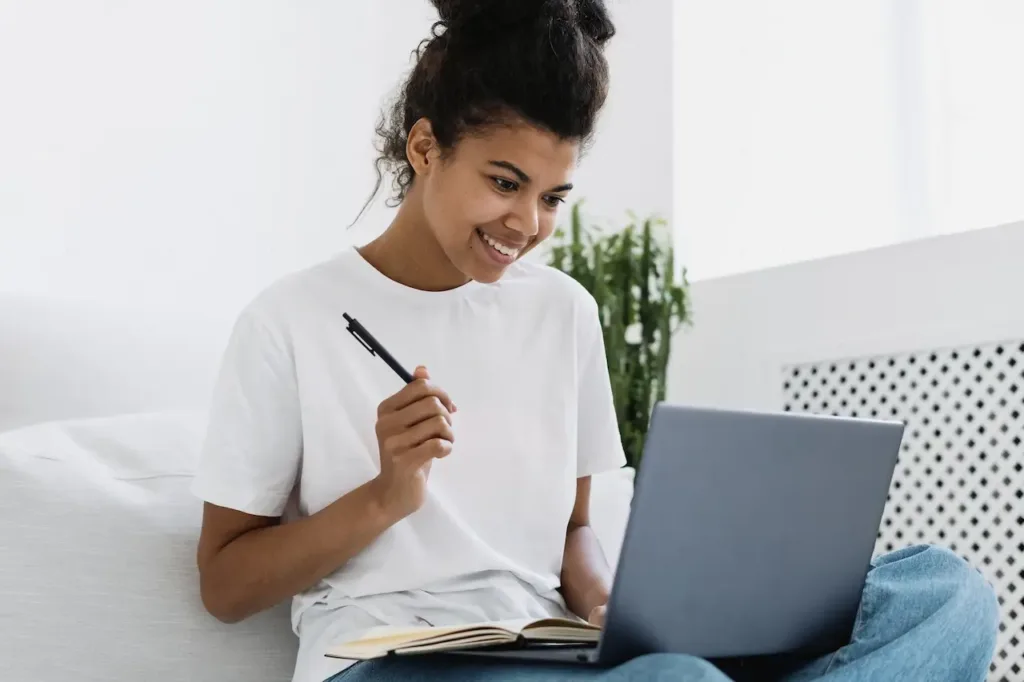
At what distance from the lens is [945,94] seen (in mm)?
2596

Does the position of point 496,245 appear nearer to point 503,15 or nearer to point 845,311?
point 503,15

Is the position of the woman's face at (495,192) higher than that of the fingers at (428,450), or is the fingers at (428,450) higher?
the woman's face at (495,192)

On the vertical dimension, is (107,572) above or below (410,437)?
below

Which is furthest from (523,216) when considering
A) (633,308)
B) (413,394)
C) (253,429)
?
(633,308)

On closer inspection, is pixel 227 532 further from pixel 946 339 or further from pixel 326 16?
pixel 946 339

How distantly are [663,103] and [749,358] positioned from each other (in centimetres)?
81

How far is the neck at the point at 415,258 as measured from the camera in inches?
50.6

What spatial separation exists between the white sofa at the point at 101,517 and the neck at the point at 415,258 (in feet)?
1.09

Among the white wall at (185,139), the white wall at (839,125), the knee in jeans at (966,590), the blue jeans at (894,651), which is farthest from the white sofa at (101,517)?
the white wall at (839,125)

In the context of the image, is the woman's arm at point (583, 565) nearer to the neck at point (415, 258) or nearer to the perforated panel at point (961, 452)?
the neck at point (415, 258)

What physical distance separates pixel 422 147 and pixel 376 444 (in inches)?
13.5

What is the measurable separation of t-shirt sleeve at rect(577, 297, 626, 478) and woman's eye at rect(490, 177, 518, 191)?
0.24m

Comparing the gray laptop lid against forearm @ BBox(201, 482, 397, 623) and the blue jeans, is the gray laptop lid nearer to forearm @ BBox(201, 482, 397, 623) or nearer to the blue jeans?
the blue jeans

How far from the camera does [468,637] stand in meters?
0.82
